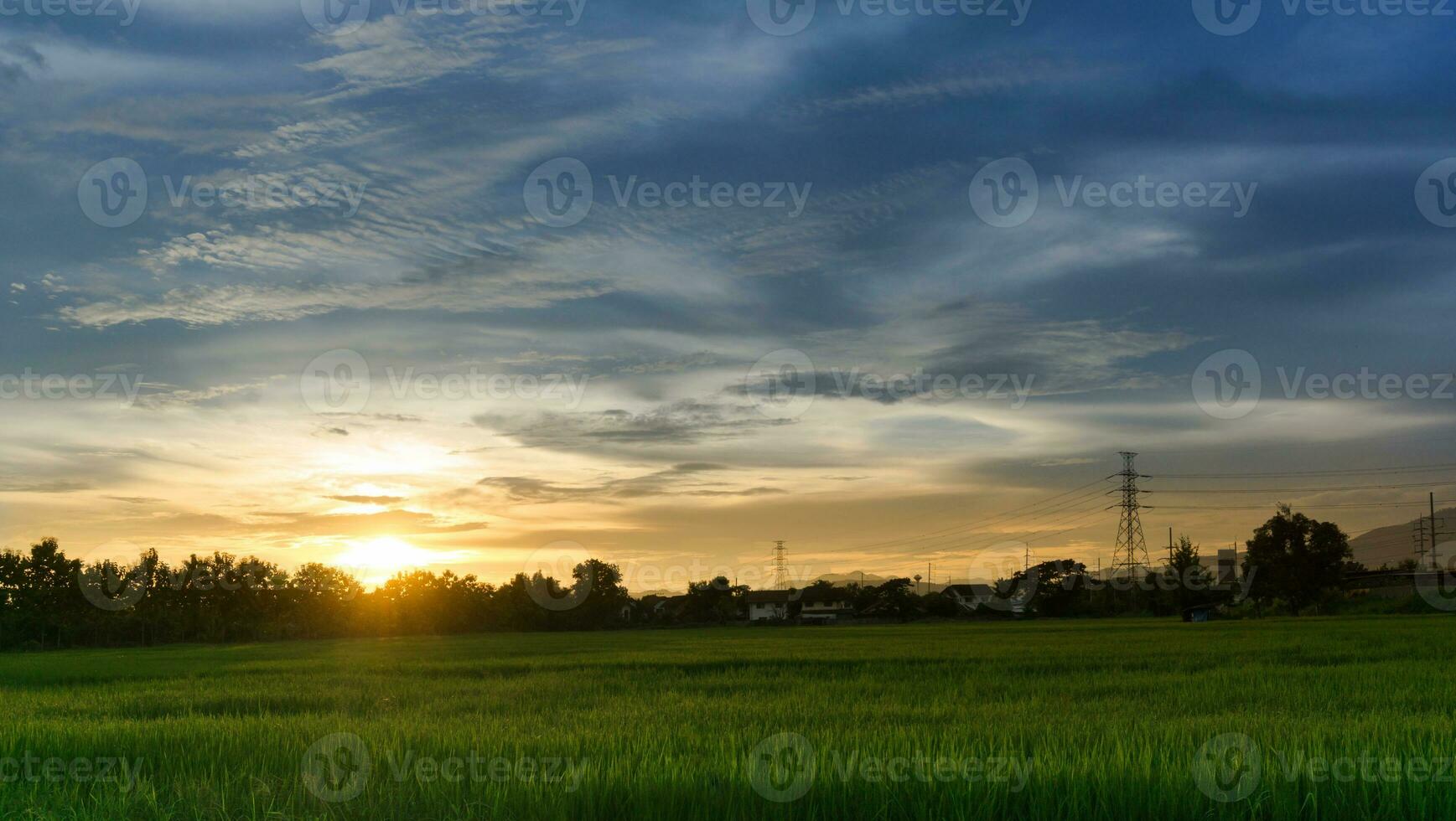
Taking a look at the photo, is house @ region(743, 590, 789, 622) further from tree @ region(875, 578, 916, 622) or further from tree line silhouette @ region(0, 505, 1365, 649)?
tree @ region(875, 578, 916, 622)

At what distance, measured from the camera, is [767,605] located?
16700cm

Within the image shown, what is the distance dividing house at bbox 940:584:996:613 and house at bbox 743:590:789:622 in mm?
28676

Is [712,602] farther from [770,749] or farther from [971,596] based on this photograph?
[770,749]

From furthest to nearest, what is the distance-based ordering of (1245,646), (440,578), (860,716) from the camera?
(440,578) → (1245,646) → (860,716)

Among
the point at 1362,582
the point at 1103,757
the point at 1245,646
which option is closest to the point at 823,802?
the point at 1103,757

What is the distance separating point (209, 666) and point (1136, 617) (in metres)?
92.5

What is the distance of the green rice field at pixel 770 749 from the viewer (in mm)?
6727

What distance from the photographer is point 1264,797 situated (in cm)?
673

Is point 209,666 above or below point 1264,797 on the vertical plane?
below

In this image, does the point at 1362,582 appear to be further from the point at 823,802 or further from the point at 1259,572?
the point at 823,802

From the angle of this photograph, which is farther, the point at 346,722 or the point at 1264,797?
the point at 346,722

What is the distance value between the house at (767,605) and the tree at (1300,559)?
79258mm

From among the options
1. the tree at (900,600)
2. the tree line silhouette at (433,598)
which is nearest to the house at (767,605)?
the tree line silhouette at (433,598)

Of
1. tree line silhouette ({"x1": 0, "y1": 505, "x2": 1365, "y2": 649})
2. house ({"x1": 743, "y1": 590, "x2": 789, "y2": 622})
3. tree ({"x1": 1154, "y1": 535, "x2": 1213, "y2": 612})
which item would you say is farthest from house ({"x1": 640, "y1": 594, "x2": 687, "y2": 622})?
tree ({"x1": 1154, "y1": 535, "x2": 1213, "y2": 612})
